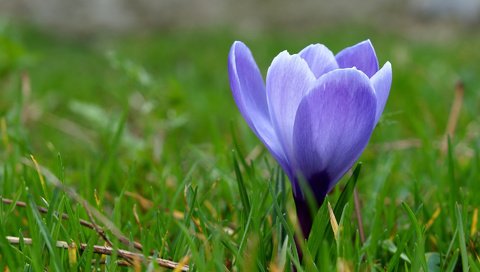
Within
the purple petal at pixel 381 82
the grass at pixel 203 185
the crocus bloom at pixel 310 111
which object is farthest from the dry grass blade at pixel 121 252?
the purple petal at pixel 381 82

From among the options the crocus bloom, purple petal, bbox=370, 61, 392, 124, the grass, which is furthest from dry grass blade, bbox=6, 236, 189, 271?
purple petal, bbox=370, 61, 392, 124

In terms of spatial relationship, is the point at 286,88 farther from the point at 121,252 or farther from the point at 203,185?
the point at 203,185

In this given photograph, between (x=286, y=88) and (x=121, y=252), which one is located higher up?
(x=286, y=88)

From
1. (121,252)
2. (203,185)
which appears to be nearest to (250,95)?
(121,252)

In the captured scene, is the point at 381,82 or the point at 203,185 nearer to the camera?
the point at 381,82

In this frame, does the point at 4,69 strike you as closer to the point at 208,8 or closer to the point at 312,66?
the point at 312,66

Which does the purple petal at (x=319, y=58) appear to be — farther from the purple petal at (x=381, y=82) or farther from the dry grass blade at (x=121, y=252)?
the dry grass blade at (x=121, y=252)
